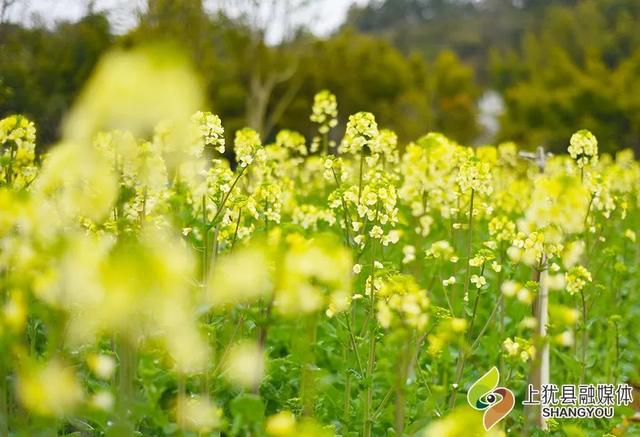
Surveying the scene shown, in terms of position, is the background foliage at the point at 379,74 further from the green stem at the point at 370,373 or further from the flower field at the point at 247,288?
the green stem at the point at 370,373

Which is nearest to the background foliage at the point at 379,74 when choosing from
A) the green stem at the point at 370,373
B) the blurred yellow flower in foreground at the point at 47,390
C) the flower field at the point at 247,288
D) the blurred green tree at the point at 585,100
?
the blurred green tree at the point at 585,100

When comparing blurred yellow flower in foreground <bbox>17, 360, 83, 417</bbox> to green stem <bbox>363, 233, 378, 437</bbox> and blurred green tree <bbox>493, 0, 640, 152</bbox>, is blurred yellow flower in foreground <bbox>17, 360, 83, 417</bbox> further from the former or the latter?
blurred green tree <bbox>493, 0, 640, 152</bbox>

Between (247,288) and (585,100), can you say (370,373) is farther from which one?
(585,100)

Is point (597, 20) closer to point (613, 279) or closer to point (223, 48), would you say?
point (223, 48)

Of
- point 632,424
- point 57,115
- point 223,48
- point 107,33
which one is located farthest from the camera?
point 223,48

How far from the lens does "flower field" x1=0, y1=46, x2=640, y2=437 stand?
1.85 meters

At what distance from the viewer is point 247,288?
204 cm

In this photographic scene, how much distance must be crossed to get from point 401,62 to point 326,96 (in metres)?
23.8

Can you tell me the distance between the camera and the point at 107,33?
16.6m

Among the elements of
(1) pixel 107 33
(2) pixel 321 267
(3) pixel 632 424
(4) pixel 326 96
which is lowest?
(3) pixel 632 424

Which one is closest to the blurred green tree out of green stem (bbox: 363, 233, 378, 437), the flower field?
the flower field

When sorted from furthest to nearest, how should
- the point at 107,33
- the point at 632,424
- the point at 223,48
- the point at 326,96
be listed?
the point at 223,48
the point at 107,33
the point at 326,96
the point at 632,424

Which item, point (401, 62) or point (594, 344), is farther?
point (401, 62)

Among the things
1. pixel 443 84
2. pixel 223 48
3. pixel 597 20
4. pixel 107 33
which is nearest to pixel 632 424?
pixel 107 33
